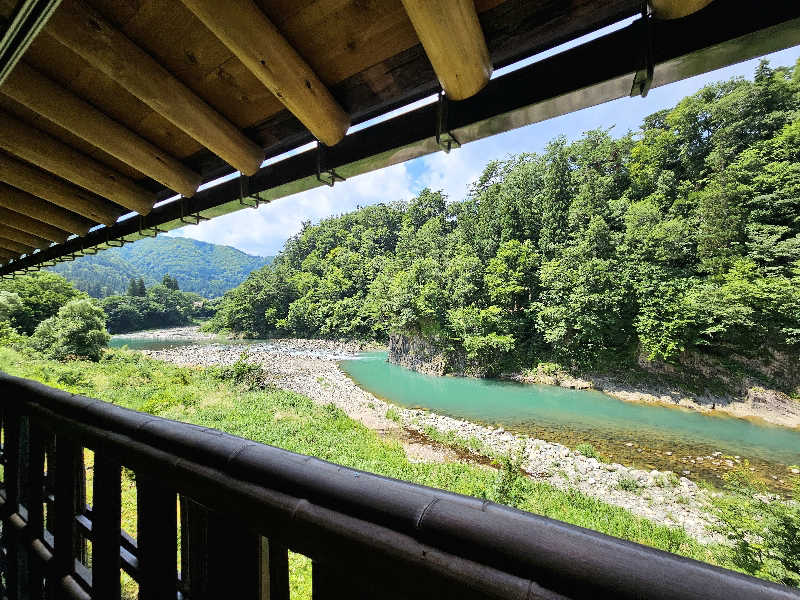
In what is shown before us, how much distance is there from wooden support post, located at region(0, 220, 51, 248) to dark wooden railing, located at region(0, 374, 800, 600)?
2885mm

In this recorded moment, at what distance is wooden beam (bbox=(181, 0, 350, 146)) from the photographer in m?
1.12

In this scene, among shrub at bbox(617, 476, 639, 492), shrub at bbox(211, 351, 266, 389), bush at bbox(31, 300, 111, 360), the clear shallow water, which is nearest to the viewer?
shrub at bbox(617, 476, 639, 492)

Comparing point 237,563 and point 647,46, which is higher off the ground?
point 647,46

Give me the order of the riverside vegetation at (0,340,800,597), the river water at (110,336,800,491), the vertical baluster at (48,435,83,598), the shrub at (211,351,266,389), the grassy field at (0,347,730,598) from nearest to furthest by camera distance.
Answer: the vertical baluster at (48,435,83,598), the riverside vegetation at (0,340,800,597), the grassy field at (0,347,730,598), the river water at (110,336,800,491), the shrub at (211,351,266,389)

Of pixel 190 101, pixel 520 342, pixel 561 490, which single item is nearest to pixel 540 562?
pixel 190 101

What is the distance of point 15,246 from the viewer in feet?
11.1

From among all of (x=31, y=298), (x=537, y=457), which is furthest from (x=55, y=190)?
(x=31, y=298)

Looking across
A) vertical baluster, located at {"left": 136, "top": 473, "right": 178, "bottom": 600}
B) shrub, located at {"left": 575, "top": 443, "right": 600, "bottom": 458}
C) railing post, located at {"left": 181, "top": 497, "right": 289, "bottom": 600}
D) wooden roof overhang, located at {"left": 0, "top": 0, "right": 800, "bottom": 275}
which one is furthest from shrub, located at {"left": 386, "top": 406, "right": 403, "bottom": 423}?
railing post, located at {"left": 181, "top": 497, "right": 289, "bottom": 600}

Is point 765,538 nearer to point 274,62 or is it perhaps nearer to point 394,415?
point 274,62

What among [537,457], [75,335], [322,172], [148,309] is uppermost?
[148,309]

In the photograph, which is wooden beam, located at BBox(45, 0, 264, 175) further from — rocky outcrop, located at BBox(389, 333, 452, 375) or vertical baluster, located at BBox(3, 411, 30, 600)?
rocky outcrop, located at BBox(389, 333, 452, 375)

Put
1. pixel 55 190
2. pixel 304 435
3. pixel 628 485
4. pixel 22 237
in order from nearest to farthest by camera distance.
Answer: pixel 55 190, pixel 22 237, pixel 628 485, pixel 304 435

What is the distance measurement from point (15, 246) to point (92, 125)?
9.78 feet

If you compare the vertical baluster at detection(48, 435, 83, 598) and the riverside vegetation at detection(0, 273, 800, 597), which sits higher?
the vertical baluster at detection(48, 435, 83, 598)
